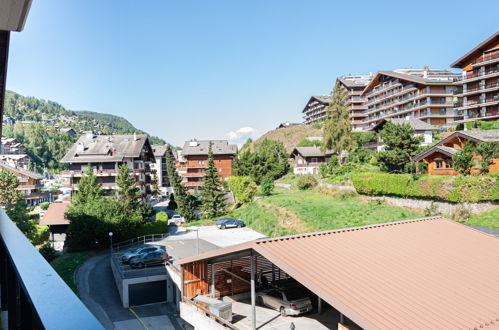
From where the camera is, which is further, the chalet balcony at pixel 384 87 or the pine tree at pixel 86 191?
the chalet balcony at pixel 384 87

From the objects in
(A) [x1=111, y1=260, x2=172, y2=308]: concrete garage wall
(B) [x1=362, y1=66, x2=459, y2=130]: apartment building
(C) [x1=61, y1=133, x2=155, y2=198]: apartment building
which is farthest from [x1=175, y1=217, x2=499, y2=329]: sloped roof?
(B) [x1=362, y1=66, x2=459, y2=130]: apartment building

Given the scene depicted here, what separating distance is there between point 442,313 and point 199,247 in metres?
25.9

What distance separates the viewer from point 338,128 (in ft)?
172

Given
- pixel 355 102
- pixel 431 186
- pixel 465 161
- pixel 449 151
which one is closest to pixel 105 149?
pixel 431 186

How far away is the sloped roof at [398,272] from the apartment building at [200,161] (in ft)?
187

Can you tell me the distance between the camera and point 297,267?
1047 cm

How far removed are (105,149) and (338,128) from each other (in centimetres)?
3183

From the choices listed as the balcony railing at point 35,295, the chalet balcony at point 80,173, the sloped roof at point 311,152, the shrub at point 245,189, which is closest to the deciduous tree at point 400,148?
the shrub at point 245,189

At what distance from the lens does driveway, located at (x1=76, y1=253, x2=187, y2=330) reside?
20.7 metres

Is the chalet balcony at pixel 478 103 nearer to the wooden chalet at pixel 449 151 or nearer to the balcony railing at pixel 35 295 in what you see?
the wooden chalet at pixel 449 151

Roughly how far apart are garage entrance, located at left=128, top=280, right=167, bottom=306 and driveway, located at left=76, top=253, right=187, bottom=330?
512mm

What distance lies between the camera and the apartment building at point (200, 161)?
70.9m

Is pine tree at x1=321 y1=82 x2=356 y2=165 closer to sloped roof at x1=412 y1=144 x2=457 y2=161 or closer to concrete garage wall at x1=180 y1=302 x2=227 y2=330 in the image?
sloped roof at x1=412 y1=144 x2=457 y2=161

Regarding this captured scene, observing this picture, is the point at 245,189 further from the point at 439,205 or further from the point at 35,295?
the point at 35,295
